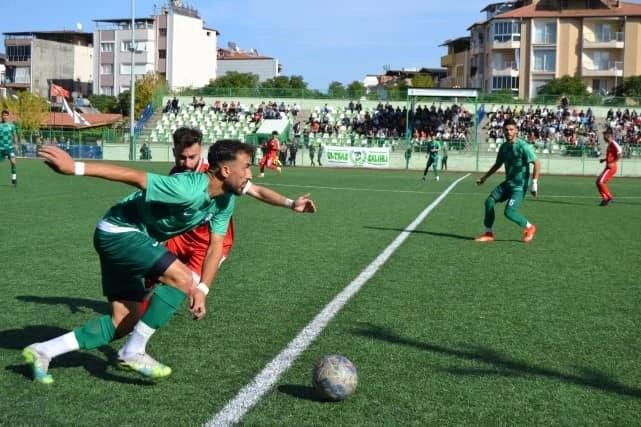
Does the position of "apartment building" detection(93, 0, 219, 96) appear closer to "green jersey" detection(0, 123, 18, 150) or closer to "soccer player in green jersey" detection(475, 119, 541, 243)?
"green jersey" detection(0, 123, 18, 150)

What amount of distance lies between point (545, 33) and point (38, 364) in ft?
266

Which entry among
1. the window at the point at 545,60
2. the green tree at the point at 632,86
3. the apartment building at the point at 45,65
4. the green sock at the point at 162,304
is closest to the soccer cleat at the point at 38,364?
the green sock at the point at 162,304

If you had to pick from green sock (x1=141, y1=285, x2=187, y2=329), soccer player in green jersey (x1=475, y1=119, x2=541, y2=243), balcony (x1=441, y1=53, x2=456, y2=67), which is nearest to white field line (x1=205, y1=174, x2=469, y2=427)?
green sock (x1=141, y1=285, x2=187, y2=329)

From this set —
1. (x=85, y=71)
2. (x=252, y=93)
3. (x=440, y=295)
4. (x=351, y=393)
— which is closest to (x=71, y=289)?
(x=440, y=295)

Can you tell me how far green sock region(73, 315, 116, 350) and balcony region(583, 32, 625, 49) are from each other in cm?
7944

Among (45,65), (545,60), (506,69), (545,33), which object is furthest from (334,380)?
(45,65)

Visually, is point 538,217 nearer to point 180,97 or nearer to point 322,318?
point 322,318

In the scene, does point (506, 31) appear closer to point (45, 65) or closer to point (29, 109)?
point (29, 109)

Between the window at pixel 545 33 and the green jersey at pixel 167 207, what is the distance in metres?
79.9

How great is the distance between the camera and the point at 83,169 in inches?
169

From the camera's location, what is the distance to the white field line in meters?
4.24

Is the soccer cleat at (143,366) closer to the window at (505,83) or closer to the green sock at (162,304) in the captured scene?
the green sock at (162,304)

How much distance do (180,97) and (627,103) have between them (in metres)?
30.2

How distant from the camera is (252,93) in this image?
55438mm
